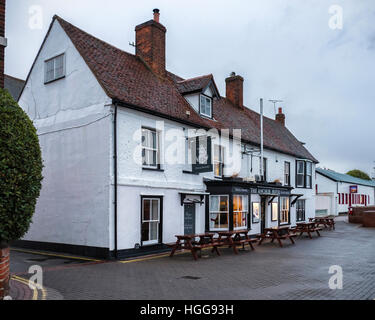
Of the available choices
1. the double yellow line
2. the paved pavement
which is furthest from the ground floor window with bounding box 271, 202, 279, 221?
the double yellow line

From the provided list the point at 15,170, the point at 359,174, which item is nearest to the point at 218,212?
the point at 15,170

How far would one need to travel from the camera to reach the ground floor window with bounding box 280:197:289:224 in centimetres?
2534

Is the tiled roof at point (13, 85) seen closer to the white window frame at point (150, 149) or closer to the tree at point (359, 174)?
the white window frame at point (150, 149)

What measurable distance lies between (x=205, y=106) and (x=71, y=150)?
27.1 ft

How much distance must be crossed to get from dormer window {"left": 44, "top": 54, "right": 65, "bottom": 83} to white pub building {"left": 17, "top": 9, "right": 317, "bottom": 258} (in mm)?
52

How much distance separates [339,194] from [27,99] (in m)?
40.8

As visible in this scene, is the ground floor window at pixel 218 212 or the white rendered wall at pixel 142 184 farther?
the ground floor window at pixel 218 212

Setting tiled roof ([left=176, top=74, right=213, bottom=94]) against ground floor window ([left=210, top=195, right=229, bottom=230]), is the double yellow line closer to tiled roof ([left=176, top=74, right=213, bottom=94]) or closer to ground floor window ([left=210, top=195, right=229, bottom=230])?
ground floor window ([left=210, top=195, right=229, bottom=230])

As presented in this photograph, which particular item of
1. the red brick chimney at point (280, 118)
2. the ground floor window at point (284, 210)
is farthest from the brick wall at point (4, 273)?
the red brick chimney at point (280, 118)

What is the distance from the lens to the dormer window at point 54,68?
16.5 metres

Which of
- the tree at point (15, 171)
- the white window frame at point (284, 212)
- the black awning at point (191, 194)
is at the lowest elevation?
the white window frame at point (284, 212)

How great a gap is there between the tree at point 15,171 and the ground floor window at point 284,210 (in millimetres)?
20462

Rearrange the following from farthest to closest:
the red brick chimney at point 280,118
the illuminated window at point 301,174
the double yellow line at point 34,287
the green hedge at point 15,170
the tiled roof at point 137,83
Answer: the red brick chimney at point 280,118, the illuminated window at point 301,174, the tiled roof at point 137,83, the double yellow line at point 34,287, the green hedge at point 15,170

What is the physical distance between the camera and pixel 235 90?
28672 mm
